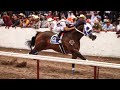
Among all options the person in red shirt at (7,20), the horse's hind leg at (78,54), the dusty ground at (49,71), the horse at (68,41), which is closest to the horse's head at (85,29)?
the horse at (68,41)

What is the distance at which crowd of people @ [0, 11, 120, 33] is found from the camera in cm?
1544

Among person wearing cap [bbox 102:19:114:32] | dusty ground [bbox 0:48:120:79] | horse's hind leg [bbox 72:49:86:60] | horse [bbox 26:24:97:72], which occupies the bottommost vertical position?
dusty ground [bbox 0:48:120:79]

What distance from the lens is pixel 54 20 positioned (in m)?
16.5

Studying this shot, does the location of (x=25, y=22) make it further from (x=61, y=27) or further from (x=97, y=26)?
(x=61, y=27)

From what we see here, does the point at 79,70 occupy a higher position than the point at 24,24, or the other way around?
the point at 24,24

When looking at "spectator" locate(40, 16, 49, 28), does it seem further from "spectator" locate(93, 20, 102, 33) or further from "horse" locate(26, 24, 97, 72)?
"horse" locate(26, 24, 97, 72)

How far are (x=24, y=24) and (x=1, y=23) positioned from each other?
1672 millimetres

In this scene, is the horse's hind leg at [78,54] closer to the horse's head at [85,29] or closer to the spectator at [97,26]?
the horse's head at [85,29]

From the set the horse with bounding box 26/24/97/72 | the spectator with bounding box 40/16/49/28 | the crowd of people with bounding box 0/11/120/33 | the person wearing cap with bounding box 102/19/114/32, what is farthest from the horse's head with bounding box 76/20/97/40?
the spectator with bounding box 40/16/49/28

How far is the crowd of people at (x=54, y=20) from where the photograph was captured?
15.4 meters
